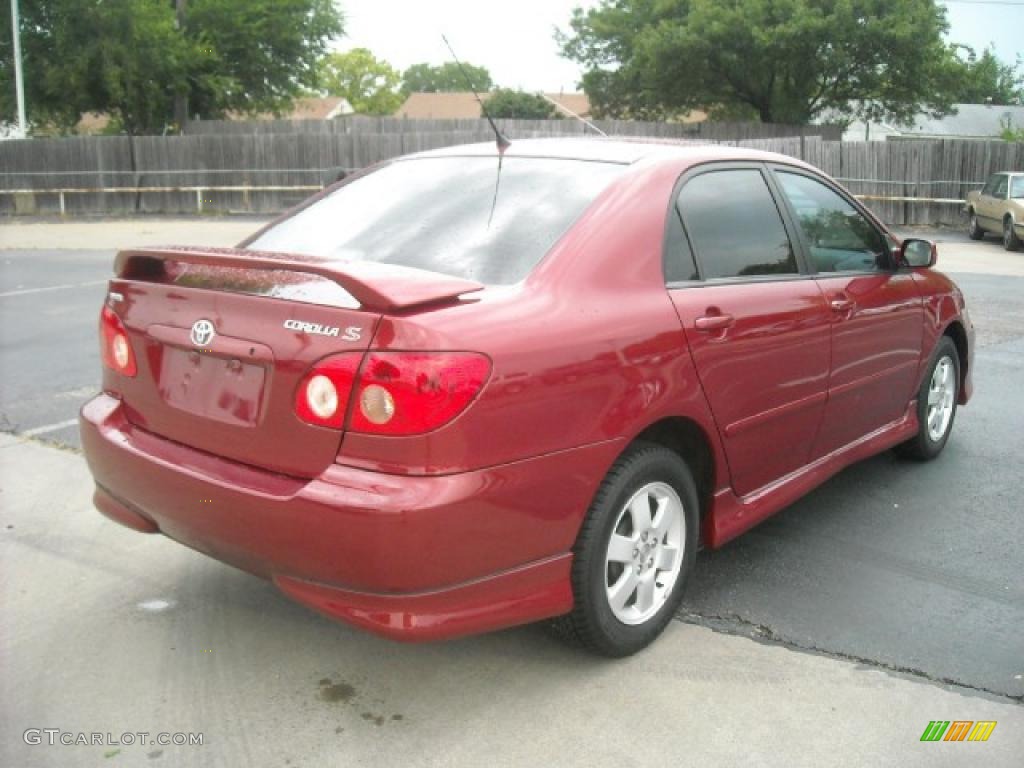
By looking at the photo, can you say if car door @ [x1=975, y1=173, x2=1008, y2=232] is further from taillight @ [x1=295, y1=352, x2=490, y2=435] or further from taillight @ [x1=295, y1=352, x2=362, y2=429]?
taillight @ [x1=295, y1=352, x2=362, y2=429]

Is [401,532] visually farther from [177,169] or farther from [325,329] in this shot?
[177,169]

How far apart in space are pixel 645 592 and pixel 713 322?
3.02ft

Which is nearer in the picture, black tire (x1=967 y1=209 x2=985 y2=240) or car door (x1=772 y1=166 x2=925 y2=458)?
car door (x1=772 y1=166 x2=925 y2=458)

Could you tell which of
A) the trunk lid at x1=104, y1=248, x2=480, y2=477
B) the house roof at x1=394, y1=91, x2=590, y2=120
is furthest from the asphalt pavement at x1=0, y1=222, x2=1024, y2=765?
the house roof at x1=394, y1=91, x2=590, y2=120

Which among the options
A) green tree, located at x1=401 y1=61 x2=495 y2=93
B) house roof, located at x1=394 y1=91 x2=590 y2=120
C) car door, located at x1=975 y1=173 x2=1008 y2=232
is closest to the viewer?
car door, located at x1=975 y1=173 x2=1008 y2=232

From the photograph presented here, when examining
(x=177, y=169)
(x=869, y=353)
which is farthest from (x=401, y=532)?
(x=177, y=169)

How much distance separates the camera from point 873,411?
4586 millimetres

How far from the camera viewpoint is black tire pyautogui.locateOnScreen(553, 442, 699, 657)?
3.02m

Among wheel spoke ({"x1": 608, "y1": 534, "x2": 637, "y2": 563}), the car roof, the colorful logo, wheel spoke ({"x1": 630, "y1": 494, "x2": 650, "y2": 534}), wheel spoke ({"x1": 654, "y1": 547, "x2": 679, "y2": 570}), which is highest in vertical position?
the car roof

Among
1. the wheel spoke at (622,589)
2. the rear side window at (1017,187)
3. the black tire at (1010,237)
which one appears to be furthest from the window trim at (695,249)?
the rear side window at (1017,187)

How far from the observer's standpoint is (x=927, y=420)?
526 cm

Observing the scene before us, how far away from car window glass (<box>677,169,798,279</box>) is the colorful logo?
1585mm

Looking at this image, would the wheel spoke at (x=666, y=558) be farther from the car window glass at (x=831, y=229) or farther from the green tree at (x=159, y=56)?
the green tree at (x=159, y=56)

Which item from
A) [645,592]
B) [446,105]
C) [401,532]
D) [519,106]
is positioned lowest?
[645,592]
